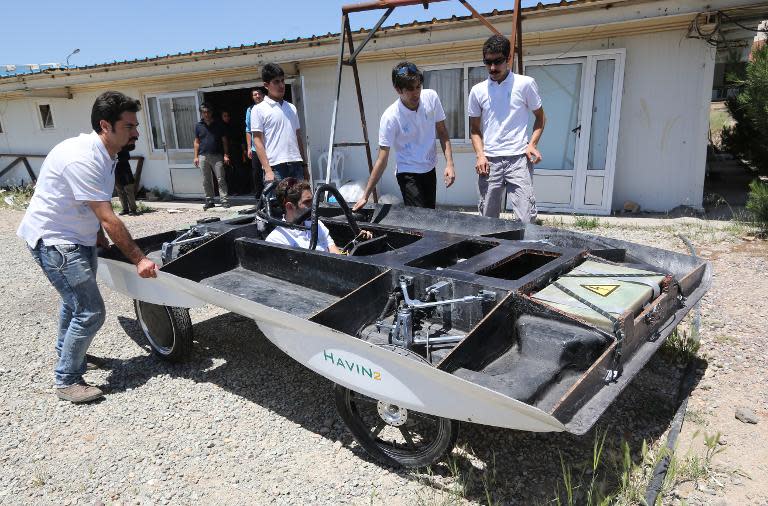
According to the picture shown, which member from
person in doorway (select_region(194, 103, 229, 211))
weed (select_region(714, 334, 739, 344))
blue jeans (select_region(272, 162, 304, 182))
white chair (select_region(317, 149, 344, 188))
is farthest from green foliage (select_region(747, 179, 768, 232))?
person in doorway (select_region(194, 103, 229, 211))

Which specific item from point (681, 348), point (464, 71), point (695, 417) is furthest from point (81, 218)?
point (464, 71)

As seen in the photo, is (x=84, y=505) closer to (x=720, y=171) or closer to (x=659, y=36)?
(x=659, y=36)

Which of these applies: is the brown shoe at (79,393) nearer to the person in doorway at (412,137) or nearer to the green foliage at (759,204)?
the person in doorway at (412,137)

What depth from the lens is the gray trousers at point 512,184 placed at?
14.9 ft

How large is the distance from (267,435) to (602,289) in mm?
2047

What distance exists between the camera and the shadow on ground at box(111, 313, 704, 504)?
255cm

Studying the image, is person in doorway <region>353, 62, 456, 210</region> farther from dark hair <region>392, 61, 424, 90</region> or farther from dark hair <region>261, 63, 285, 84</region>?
dark hair <region>261, 63, 285, 84</region>

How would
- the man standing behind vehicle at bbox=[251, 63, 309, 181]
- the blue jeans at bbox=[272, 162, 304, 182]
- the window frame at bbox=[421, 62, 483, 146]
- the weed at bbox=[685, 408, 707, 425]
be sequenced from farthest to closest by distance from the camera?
the window frame at bbox=[421, 62, 483, 146]
the blue jeans at bbox=[272, 162, 304, 182]
the man standing behind vehicle at bbox=[251, 63, 309, 181]
the weed at bbox=[685, 408, 707, 425]

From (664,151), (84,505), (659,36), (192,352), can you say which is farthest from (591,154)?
(84,505)

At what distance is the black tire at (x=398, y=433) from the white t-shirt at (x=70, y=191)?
193cm

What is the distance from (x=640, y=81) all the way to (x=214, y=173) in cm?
775

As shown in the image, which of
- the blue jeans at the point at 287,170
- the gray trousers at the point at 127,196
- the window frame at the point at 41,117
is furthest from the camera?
the window frame at the point at 41,117

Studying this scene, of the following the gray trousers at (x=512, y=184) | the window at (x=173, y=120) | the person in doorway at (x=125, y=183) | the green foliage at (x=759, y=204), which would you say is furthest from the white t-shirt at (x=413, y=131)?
the window at (x=173, y=120)

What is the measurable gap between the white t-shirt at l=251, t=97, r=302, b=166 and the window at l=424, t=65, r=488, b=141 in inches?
148
